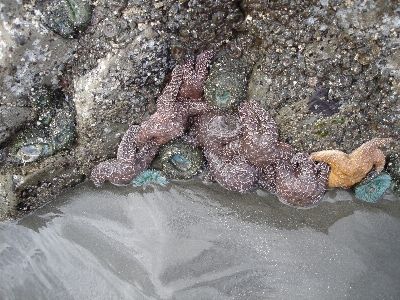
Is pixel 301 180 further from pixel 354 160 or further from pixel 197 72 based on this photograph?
pixel 197 72

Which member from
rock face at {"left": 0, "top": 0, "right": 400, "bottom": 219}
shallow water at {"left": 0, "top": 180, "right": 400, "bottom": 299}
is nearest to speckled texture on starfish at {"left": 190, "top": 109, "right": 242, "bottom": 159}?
rock face at {"left": 0, "top": 0, "right": 400, "bottom": 219}

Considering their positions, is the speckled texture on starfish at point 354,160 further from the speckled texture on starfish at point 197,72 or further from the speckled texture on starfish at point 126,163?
the speckled texture on starfish at point 126,163

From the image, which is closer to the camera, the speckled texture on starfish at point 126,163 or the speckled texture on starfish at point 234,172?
the speckled texture on starfish at point 234,172

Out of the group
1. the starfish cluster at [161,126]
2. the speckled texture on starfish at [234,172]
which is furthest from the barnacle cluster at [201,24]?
the speckled texture on starfish at [234,172]

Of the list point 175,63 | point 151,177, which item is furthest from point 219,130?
point 151,177

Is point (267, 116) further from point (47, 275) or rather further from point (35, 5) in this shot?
point (47, 275)

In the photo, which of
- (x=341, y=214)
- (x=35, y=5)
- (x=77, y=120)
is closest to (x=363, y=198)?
(x=341, y=214)

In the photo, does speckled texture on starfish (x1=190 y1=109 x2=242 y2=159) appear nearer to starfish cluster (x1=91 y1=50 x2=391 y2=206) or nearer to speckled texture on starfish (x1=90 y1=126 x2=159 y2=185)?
starfish cluster (x1=91 y1=50 x2=391 y2=206)
